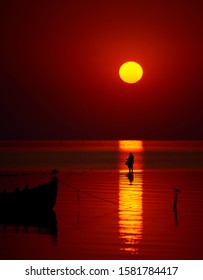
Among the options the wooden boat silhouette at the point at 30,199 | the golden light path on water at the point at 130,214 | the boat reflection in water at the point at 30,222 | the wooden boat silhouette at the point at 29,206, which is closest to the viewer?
the golden light path on water at the point at 130,214

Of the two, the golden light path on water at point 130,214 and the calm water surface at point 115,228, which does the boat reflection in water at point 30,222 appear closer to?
the calm water surface at point 115,228

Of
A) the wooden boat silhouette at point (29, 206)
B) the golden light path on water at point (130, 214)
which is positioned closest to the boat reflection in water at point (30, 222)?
the wooden boat silhouette at point (29, 206)

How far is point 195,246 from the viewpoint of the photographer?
2039 cm

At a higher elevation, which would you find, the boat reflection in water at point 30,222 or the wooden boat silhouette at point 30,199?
the wooden boat silhouette at point 30,199

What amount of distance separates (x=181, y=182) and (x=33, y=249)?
2101cm

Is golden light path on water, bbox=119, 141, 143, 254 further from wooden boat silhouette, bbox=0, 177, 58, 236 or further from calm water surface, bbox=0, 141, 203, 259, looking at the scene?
wooden boat silhouette, bbox=0, 177, 58, 236

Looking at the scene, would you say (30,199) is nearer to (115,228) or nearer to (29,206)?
(29,206)

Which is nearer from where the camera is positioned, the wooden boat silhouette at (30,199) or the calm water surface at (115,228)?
the calm water surface at (115,228)

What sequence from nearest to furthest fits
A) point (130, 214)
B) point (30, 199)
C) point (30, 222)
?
point (30, 222)
point (130, 214)
point (30, 199)

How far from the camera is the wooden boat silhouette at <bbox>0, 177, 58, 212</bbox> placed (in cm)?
2627

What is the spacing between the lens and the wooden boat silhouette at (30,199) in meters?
26.3

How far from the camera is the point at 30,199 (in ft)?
87.1

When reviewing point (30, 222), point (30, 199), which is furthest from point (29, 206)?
point (30, 222)
